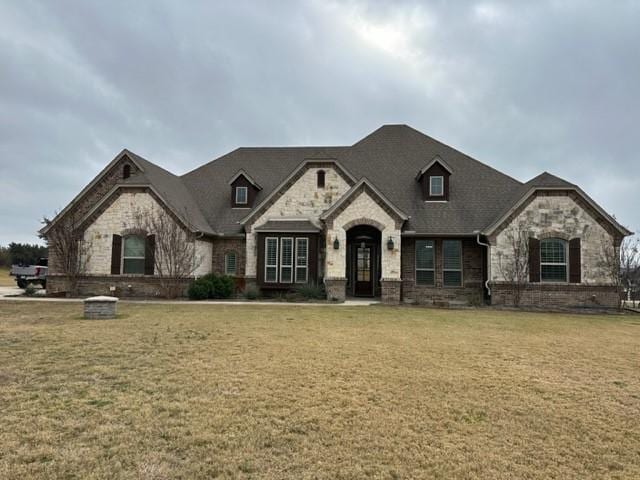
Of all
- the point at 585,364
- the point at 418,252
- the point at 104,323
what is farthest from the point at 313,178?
the point at 585,364

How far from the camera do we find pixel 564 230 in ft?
63.6

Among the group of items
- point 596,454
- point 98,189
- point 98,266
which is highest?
point 98,189

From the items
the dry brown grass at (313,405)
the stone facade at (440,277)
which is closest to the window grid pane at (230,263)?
the stone facade at (440,277)

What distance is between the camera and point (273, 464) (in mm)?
3852

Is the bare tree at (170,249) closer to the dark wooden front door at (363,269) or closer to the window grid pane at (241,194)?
the window grid pane at (241,194)

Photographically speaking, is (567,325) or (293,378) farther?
(567,325)

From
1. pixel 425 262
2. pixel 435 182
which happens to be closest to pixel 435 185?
pixel 435 182

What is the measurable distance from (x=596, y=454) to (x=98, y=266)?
74.3 ft

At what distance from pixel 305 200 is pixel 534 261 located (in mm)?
11618

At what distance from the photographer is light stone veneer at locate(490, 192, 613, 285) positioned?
756 inches

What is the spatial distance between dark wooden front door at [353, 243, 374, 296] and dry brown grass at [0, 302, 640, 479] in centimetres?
1221

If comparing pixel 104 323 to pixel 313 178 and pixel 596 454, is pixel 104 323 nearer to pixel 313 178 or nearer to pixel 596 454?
pixel 596 454

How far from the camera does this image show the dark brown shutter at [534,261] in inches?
765

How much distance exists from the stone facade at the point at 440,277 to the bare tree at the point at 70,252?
16.4 metres
